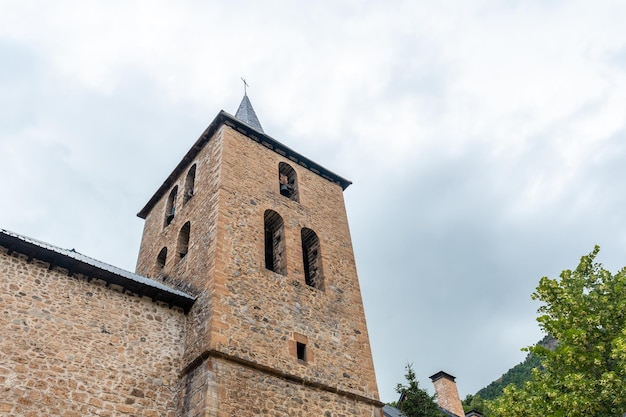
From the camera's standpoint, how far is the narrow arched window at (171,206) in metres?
16.2

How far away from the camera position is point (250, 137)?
615 inches

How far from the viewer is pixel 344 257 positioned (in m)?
14.6

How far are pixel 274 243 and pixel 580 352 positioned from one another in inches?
306

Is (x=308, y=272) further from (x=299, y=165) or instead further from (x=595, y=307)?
(x=595, y=307)

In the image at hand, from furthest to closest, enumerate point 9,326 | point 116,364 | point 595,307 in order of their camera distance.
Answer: point 595,307 < point 116,364 < point 9,326

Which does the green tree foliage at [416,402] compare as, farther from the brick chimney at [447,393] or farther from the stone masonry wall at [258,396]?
the brick chimney at [447,393]

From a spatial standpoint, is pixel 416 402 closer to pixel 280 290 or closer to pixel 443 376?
pixel 280 290

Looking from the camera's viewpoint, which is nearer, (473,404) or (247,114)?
(247,114)

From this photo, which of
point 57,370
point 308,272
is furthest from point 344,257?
point 57,370

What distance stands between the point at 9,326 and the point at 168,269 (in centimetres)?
531

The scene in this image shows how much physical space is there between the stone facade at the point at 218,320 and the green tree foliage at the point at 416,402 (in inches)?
147

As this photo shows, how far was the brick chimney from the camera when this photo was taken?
2294 cm

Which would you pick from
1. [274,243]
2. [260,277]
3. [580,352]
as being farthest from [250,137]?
[580,352]

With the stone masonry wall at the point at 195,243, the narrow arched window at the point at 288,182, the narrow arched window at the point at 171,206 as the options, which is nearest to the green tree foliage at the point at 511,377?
the narrow arched window at the point at 288,182
